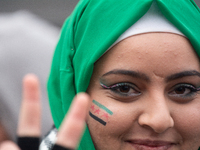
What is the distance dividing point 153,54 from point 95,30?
0.34 m

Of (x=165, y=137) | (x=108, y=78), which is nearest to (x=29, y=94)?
(x=108, y=78)

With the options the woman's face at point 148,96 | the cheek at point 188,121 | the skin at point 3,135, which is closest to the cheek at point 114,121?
the woman's face at point 148,96

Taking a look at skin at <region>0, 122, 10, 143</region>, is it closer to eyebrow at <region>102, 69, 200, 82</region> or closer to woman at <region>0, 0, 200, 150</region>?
woman at <region>0, 0, 200, 150</region>

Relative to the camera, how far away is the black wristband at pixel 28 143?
2.78 feet

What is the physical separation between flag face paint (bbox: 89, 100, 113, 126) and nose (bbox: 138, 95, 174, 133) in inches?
6.3

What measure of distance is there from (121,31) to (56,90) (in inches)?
24.9

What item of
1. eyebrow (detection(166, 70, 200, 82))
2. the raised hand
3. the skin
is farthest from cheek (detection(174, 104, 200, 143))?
the skin

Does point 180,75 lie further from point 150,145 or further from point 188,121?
point 150,145

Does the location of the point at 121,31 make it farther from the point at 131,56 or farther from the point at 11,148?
the point at 11,148

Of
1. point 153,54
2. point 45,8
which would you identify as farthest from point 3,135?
point 45,8

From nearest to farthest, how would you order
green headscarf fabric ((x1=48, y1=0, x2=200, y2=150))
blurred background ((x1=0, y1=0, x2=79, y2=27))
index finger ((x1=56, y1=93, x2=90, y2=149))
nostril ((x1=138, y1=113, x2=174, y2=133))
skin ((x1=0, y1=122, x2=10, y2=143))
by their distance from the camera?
1. index finger ((x1=56, y1=93, x2=90, y2=149))
2. nostril ((x1=138, y1=113, x2=174, y2=133))
3. green headscarf fabric ((x1=48, y1=0, x2=200, y2=150))
4. skin ((x1=0, y1=122, x2=10, y2=143))
5. blurred background ((x1=0, y1=0, x2=79, y2=27))

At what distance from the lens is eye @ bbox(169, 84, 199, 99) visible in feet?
4.19

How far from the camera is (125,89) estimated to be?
129cm

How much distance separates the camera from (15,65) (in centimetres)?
304
